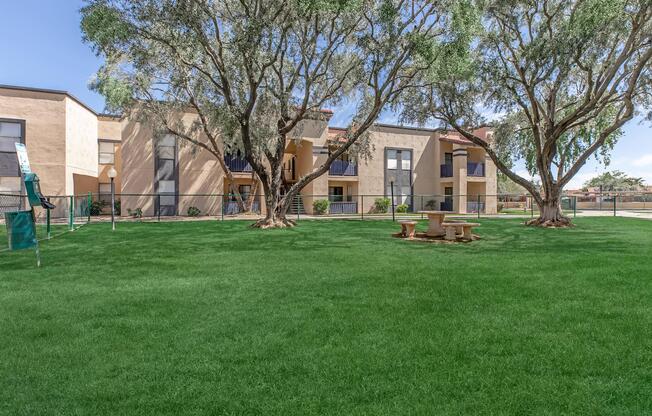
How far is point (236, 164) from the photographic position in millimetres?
30656

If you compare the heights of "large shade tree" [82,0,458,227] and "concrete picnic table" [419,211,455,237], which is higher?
"large shade tree" [82,0,458,227]

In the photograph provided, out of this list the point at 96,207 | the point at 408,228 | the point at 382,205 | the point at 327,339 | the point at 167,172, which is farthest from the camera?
the point at 382,205

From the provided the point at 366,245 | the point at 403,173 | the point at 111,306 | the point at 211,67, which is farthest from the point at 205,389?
the point at 403,173

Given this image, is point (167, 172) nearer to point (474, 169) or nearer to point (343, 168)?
point (343, 168)

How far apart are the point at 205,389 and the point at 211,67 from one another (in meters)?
18.2

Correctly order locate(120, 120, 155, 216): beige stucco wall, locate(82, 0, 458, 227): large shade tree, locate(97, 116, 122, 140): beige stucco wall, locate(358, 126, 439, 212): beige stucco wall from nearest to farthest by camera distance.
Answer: locate(82, 0, 458, 227): large shade tree < locate(120, 120, 155, 216): beige stucco wall < locate(97, 116, 122, 140): beige stucco wall < locate(358, 126, 439, 212): beige stucco wall

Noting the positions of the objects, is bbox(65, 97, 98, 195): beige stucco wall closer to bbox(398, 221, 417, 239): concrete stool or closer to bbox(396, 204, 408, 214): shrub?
bbox(398, 221, 417, 239): concrete stool

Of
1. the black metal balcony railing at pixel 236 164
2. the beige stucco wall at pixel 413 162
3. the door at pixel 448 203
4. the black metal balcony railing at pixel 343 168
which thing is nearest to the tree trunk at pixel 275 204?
the black metal balcony railing at pixel 236 164

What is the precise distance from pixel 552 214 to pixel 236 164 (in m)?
21.2

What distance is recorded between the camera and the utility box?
8.77 meters

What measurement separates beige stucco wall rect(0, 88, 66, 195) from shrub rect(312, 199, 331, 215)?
17.1 metres

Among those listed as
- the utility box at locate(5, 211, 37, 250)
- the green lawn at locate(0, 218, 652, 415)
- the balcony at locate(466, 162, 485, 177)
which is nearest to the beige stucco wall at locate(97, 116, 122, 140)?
the utility box at locate(5, 211, 37, 250)

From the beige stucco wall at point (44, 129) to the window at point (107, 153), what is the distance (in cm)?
621

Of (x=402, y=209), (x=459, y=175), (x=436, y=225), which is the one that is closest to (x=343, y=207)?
(x=402, y=209)
